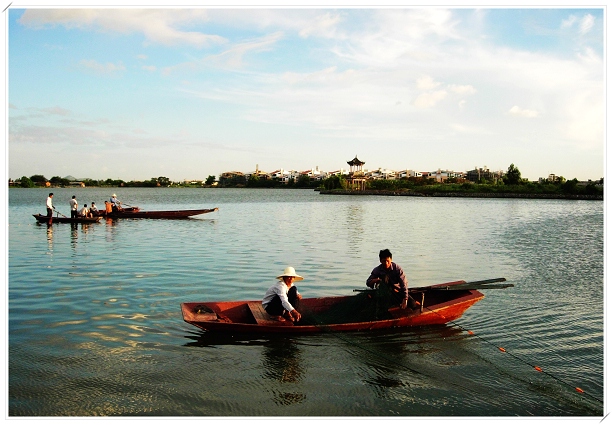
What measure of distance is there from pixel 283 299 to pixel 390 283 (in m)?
2.00

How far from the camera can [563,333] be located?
9.18 m

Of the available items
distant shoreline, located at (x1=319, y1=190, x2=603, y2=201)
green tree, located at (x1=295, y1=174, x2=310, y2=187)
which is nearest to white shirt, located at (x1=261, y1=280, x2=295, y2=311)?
distant shoreline, located at (x1=319, y1=190, x2=603, y2=201)

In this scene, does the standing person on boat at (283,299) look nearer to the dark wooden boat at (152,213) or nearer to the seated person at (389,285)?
the seated person at (389,285)

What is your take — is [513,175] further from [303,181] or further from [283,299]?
[283,299]

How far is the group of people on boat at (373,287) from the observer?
28.0 ft

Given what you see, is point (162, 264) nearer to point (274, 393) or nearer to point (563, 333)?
point (274, 393)

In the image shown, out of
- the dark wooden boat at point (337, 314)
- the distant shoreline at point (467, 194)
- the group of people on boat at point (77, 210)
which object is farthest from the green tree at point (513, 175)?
the dark wooden boat at point (337, 314)

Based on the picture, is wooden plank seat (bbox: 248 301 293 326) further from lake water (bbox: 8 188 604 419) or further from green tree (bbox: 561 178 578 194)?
green tree (bbox: 561 178 578 194)

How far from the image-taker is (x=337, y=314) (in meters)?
9.23

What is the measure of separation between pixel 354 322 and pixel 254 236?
637 inches

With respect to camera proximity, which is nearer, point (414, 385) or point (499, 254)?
point (414, 385)

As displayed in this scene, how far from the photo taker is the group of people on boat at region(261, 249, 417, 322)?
8523 mm
